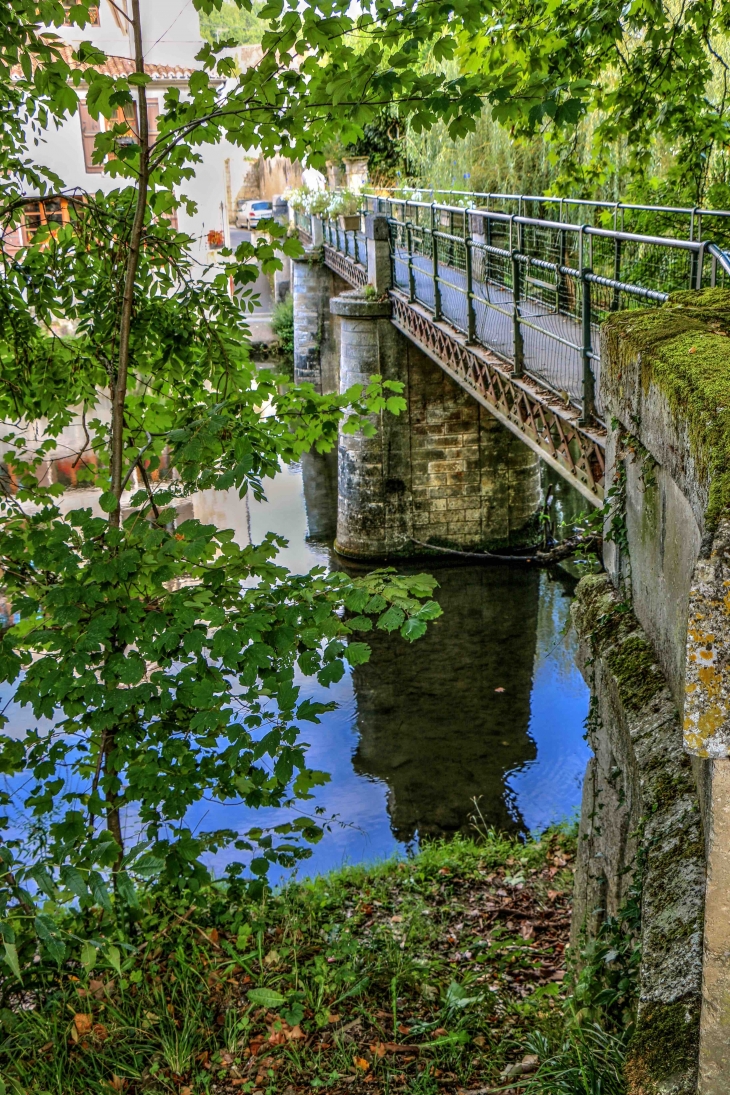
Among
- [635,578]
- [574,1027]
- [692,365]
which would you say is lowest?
[574,1027]

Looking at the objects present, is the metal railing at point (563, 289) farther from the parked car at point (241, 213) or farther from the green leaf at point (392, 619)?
the parked car at point (241, 213)

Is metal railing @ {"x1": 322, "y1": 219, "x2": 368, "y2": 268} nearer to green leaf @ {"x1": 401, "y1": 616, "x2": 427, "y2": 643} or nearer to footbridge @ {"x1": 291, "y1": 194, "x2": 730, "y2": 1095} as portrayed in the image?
footbridge @ {"x1": 291, "y1": 194, "x2": 730, "y2": 1095}

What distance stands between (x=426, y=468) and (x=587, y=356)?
984cm

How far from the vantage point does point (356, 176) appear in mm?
25531

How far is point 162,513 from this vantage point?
3605 mm

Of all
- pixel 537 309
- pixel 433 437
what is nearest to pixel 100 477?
pixel 537 309

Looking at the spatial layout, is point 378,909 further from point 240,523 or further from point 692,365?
point 240,523

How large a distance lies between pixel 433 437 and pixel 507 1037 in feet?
41.0

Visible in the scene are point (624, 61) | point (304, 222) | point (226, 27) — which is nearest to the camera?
point (624, 61)

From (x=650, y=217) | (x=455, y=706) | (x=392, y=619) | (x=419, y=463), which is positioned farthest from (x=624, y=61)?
(x=419, y=463)

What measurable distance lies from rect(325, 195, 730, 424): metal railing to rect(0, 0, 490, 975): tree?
159 centimetres

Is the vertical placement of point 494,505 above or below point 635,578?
below

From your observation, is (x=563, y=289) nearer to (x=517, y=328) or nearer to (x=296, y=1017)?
(x=517, y=328)

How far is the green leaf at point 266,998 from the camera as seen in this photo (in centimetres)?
421
